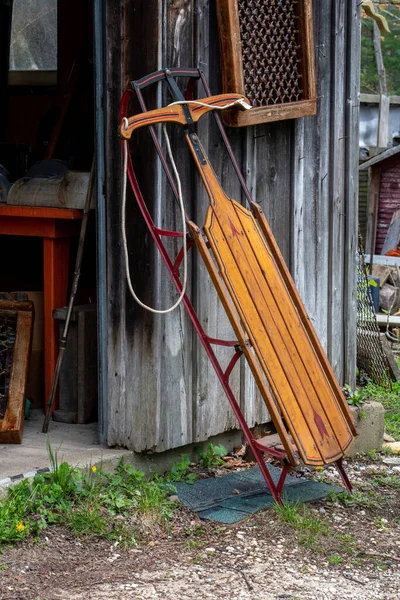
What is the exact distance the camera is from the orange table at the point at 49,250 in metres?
5.49

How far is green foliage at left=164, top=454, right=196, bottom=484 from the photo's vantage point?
16.4 ft

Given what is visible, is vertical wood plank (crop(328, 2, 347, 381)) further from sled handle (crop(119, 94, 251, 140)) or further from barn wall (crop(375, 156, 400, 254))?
barn wall (crop(375, 156, 400, 254))

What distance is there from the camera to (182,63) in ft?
15.9

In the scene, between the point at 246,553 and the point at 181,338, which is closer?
Result: the point at 246,553

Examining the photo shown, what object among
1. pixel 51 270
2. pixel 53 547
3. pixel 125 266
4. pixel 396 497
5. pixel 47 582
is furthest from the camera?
pixel 51 270

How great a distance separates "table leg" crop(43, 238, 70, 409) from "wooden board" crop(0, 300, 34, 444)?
0.15 m

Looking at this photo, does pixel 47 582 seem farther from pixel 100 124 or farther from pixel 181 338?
pixel 100 124

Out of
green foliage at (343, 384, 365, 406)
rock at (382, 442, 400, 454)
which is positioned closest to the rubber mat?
green foliage at (343, 384, 365, 406)

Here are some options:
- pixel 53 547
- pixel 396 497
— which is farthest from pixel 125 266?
pixel 396 497

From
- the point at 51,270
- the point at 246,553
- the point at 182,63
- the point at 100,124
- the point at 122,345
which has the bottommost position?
the point at 246,553

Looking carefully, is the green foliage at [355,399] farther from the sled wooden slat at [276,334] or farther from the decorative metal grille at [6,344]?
the decorative metal grille at [6,344]

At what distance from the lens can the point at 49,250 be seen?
218 inches

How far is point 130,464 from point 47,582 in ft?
3.77

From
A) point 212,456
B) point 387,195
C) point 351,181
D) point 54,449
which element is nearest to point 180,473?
point 212,456
